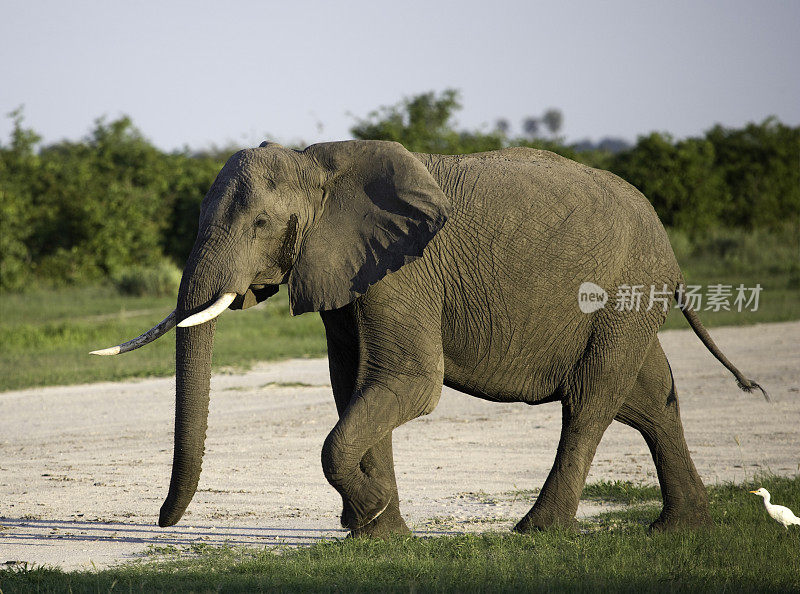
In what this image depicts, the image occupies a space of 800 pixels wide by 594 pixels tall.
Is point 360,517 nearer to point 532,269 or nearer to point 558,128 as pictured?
point 532,269

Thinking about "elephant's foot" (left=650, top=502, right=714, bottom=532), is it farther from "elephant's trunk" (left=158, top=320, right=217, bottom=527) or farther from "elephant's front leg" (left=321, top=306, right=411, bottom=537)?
"elephant's trunk" (left=158, top=320, right=217, bottom=527)

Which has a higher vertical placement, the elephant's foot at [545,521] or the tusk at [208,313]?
the tusk at [208,313]

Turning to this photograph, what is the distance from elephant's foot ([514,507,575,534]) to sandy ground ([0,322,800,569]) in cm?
55

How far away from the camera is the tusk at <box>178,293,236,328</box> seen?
5.67 m

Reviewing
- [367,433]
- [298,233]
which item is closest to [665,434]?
[367,433]

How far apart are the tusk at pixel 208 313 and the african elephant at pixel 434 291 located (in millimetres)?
A: 14

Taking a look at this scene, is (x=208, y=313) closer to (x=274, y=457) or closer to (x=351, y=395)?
(x=351, y=395)

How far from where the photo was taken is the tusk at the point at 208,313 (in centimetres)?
567

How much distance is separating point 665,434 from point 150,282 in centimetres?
2197

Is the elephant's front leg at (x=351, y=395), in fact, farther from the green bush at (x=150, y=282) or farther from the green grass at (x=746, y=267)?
the green bush at (x=150, y=282)

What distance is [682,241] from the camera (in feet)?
102

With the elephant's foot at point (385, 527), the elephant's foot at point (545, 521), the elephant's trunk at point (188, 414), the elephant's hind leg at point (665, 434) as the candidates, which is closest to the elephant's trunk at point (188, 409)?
the elephant's trunk at point (188, 414)
